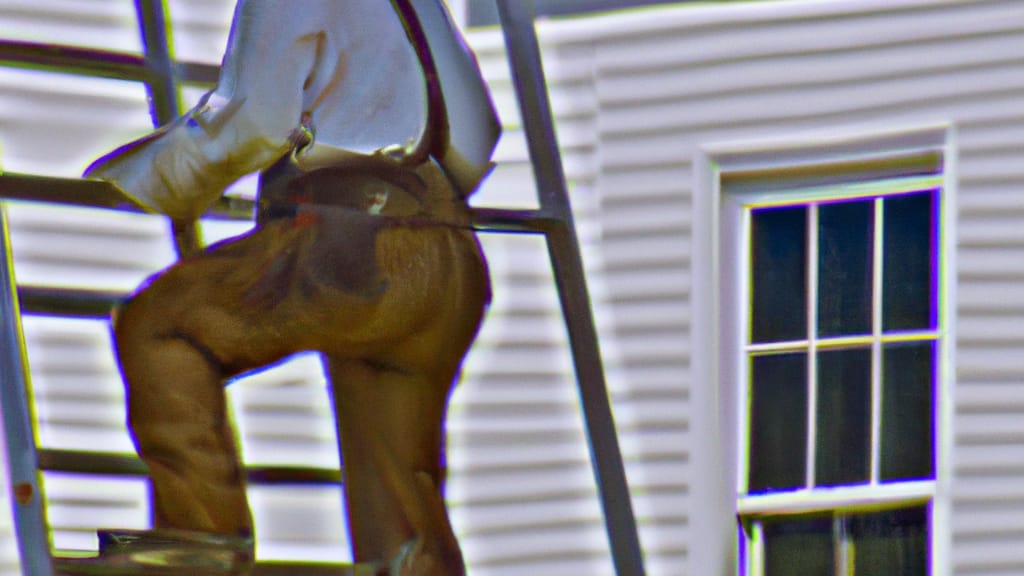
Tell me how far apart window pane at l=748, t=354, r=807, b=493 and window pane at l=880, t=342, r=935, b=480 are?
0.13 metres

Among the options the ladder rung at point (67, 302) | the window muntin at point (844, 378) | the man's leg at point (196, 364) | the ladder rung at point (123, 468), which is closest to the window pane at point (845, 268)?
the window muntin at point (844, 378)

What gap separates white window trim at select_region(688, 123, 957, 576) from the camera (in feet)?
8.85

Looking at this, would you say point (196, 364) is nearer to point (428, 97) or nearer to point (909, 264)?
point (428, 97)

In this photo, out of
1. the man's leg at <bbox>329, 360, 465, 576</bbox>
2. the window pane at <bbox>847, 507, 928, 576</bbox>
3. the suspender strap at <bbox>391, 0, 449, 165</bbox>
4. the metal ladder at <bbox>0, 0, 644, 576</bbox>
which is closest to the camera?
the metal ladder at <bbox>0, 0, 644, 576</bbox>

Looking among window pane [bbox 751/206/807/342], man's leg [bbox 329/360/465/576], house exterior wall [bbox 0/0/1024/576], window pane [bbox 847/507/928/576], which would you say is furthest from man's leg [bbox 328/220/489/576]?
window pane [bbox 847/507/928/576]

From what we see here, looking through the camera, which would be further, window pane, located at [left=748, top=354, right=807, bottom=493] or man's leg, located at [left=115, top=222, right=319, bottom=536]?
window pane, located at [left=748, top=354, right=807, bottom=493]

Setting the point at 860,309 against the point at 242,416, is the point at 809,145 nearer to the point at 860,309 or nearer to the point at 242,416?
the point at 860,309

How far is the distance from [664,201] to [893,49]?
18.3 inches

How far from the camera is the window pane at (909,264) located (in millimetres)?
2717

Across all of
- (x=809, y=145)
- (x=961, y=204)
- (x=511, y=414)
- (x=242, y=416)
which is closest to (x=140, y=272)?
(x=242, y=416)

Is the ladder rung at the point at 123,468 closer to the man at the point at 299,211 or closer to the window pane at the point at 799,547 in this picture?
the man at the point at 299,211

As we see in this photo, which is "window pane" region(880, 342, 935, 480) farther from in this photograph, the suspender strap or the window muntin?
the suspender strap

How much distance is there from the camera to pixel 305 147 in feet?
6.70

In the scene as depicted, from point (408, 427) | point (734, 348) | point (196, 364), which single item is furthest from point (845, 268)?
point (196, 364)
